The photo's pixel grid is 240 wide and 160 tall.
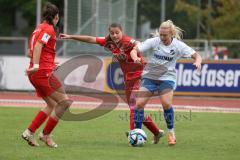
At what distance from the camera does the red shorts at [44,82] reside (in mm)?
11094

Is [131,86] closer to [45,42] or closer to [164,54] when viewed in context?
[164,54]

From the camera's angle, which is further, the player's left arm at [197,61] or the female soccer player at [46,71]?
the player's left arm at [197,61]

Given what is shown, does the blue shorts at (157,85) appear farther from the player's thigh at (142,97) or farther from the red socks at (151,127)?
the red socks at (151,127)

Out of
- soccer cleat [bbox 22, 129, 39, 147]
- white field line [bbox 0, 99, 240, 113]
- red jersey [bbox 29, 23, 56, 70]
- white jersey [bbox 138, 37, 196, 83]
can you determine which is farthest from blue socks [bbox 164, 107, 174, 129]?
white field line [bbox 0, 99, 240, 113]

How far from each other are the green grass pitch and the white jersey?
115cm

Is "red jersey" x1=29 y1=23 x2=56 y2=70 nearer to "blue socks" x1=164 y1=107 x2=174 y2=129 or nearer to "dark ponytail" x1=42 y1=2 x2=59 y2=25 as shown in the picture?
"dark ponytail" x1=42 y1=2 x2=59 y2=25

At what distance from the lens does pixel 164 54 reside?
11.8 meters

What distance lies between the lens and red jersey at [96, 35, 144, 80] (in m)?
12.1

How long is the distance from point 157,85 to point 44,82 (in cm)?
191

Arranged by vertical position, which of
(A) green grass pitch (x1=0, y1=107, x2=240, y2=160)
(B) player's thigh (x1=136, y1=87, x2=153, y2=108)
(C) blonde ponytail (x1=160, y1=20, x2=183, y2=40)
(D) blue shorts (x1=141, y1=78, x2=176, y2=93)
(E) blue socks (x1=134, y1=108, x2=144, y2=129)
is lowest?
(A) green grass pitch (x1=0, y1=107, x2=240, y2=160)

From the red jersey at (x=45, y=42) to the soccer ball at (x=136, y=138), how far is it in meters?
1.64

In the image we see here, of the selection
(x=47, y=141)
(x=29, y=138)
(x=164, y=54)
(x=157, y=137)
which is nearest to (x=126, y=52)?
(x=164, y=54)

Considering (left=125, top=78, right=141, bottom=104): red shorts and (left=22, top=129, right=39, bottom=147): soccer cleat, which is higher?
(left=125, top=78, right=141, bottom=104): red shorts

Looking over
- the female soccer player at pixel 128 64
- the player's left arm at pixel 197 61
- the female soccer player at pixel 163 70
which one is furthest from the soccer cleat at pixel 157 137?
the player's left arm at pixel 197 61
